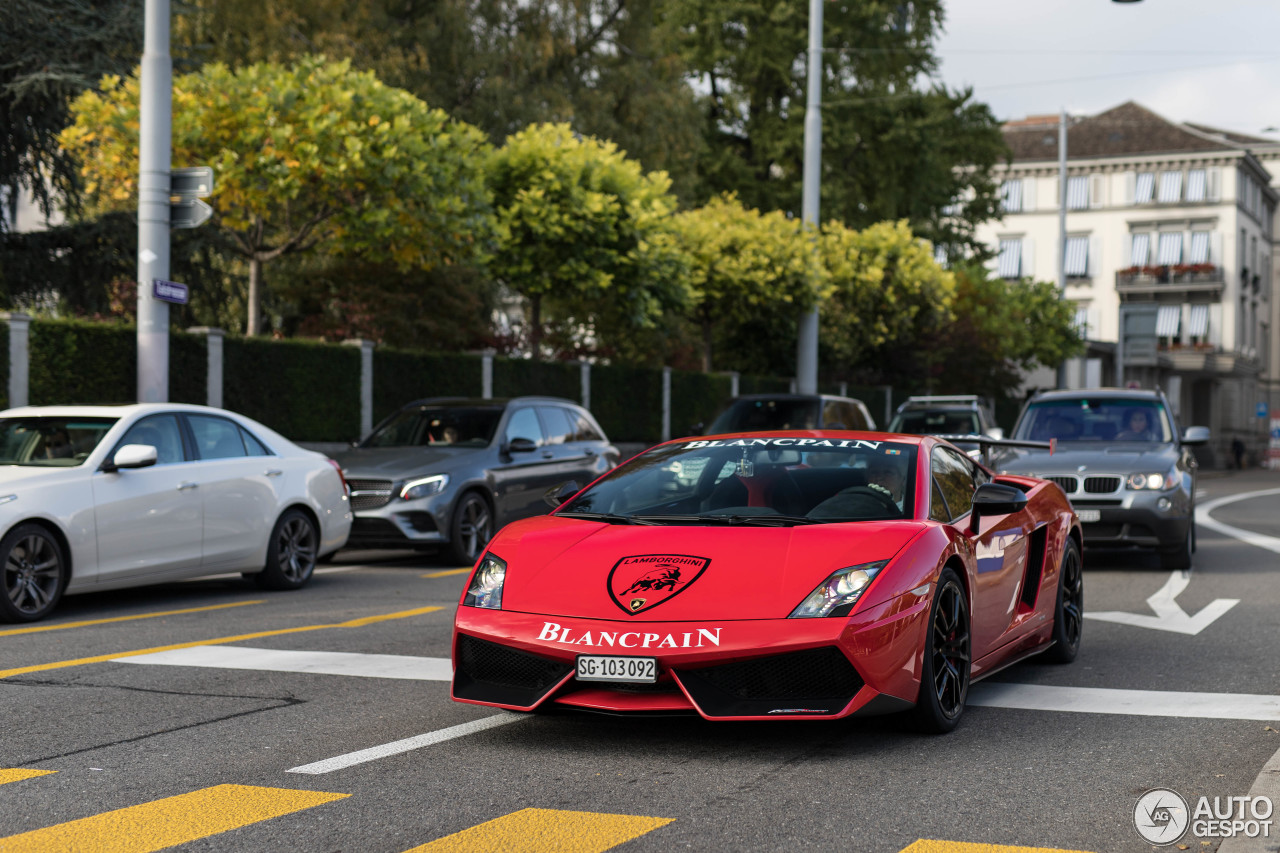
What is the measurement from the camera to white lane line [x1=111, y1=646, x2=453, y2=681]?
7.69 m

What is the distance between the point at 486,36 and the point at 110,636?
983 inches

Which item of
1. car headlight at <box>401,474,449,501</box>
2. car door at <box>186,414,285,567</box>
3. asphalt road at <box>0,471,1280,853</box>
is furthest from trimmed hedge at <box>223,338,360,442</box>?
asphalt road at <box>0,471,1280,853</box>

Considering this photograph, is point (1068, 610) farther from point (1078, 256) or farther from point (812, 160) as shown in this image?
point (1078, 256)

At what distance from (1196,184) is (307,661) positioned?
81.6m

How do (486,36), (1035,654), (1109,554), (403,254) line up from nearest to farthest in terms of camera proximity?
(1035,654) → (1109,554) → (403,254) → (486,36)

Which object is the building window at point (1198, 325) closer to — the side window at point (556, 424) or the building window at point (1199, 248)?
the building window at point (1199, 248)

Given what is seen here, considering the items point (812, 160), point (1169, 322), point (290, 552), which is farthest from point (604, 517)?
point (1169, 322)

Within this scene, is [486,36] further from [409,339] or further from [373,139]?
[373,139]

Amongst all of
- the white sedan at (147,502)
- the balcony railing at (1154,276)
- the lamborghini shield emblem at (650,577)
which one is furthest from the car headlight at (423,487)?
the balcony railing at (1154,276)

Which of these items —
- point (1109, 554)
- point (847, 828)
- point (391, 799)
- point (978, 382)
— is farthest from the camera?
point (978, 382)

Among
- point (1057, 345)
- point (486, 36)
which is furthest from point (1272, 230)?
point (486, 36)

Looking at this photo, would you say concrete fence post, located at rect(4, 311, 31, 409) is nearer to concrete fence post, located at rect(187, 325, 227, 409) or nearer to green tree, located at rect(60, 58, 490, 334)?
concrete fence post, located at rect(187, 325, 227, 409)

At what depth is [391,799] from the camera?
16.6ft

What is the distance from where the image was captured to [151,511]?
34.6 ft
